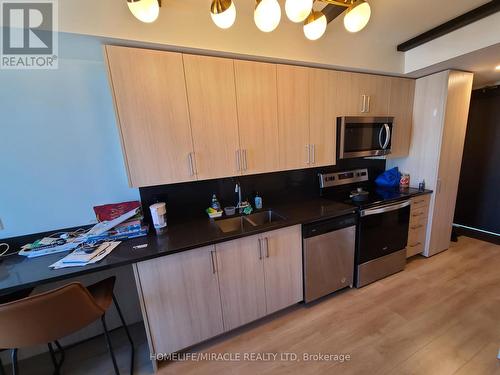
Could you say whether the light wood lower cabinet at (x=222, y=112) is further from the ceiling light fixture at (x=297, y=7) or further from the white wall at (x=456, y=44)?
the ceiling light fixture at (x=297, y=7)

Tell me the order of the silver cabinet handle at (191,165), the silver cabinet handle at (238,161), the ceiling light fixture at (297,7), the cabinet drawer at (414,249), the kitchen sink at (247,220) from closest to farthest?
the ceiling light fixture at (297,7)
the silver cabinet handle at (191,165)
the silver cabinet handle at (238,161)
the kitchen sink at (247,220)
the cabinet drawer at (414,249)

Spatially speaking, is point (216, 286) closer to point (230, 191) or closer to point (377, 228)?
point (230, 191)

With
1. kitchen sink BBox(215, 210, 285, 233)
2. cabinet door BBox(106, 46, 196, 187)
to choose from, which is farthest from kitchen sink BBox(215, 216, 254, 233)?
cabinet door BBox(106, 46, 196, 187)

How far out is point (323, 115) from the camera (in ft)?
6.66

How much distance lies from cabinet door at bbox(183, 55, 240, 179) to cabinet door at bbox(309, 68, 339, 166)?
798mm

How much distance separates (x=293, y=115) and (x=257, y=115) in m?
0.37

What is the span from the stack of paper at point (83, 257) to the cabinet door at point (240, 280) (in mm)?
735

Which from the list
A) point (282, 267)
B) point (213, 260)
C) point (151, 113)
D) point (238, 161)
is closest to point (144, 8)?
point (151, 113)

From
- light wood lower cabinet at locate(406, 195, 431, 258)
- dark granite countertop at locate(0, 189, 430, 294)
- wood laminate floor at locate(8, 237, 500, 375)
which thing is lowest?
wood laminate floor at locate(8, 237, 500, 375)

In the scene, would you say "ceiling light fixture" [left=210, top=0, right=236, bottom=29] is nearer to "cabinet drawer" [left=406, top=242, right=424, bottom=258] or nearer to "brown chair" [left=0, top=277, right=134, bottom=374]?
"brown chair" [left=0, top=277, right=134, bottom=374]

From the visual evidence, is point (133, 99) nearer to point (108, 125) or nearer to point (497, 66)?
point (108, 125)

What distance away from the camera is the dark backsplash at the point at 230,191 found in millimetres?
1848

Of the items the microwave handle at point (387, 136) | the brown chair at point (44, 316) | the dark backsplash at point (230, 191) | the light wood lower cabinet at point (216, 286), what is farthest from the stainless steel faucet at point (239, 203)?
the microwave handle at point (387, 136)

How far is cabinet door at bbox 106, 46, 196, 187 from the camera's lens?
1358 mm
